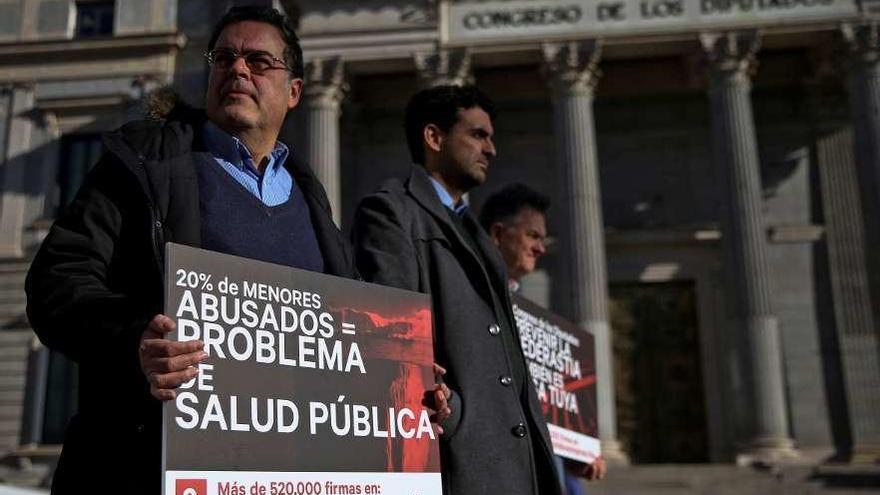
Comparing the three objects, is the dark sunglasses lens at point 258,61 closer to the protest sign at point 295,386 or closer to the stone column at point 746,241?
the protest sign at point 295,386

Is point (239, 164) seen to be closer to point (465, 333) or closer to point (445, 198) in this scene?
point (465, 333)

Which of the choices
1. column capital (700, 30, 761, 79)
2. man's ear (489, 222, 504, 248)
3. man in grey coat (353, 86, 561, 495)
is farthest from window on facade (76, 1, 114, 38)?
man in grey coat (353, 86, 561, 495)

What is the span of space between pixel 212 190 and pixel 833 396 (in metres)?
23.7

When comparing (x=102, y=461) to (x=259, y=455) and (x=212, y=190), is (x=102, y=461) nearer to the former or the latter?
(x=259, y=455)

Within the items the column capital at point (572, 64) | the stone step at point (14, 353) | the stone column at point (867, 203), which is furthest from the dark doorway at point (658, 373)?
the stone step at point (14, 353)

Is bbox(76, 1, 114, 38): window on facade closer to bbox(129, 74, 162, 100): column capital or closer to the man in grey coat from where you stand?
bbox(129, 74, 162, 100): column capital

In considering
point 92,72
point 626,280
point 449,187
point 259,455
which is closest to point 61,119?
point 92,72

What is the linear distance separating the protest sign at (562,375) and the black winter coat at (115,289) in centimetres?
235

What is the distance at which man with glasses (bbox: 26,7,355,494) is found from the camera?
2516 millimetres

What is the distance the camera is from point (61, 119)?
27.8 m

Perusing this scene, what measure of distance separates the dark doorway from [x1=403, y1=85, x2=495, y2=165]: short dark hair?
20.8 metres

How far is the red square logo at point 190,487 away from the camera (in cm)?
225

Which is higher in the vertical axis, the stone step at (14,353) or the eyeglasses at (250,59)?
the stone step at (14,353)

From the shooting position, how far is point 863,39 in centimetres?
2314
